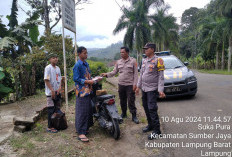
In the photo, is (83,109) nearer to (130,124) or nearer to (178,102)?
(130,124)

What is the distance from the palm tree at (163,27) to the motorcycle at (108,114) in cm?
1461

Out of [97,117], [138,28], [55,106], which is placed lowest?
[97,117]

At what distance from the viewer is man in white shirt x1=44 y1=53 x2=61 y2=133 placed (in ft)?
13.8

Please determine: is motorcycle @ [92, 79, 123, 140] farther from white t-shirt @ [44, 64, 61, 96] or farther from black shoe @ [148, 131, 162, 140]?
white t-shirt @ [44, 64, 61, 96]

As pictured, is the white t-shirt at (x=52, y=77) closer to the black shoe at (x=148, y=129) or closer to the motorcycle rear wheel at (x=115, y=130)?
the motorcycle rear wheel at (x=115, y=130)

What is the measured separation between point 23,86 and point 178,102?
20.3 feet

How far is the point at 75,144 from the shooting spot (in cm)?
372

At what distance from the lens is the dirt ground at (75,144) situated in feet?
11.0

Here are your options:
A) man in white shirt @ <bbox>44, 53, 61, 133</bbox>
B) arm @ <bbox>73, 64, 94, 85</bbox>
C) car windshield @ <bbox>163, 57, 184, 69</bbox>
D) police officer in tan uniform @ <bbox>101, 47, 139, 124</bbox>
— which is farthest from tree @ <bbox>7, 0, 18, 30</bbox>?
car windshield @ <bbox>163, 57, 184, 69</bbox>

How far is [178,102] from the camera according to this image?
6.60 meters

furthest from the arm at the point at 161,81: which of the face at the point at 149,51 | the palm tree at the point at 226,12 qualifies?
the palm tree at the point at 226,12

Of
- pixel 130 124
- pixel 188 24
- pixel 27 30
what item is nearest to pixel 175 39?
pixel 188 24

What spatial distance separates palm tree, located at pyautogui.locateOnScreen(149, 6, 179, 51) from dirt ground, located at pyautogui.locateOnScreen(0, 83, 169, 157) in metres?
14.9

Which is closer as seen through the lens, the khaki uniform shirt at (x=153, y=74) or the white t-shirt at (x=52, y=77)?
the khaki uniform shirt at (x=153, y=74)
